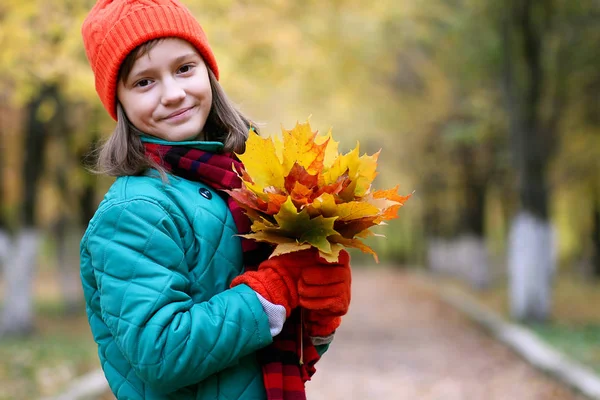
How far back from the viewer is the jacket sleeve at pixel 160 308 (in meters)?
1.76

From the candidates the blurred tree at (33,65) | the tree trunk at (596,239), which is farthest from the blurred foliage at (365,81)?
the tree trunk at (596,239)

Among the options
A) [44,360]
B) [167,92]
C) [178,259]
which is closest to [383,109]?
[44,360]

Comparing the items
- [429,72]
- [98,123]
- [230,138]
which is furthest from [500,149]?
[230,138]

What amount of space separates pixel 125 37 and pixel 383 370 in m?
7.83

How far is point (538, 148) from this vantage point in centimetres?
1219

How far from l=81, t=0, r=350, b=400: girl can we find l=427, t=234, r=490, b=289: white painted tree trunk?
17771 millimetres

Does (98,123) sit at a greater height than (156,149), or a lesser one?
lesser

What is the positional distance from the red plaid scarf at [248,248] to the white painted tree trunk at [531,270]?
34.8ft

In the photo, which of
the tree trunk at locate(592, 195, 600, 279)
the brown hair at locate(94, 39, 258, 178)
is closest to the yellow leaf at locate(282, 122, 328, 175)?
the brown hair at locate(94, 39, 258, 178)

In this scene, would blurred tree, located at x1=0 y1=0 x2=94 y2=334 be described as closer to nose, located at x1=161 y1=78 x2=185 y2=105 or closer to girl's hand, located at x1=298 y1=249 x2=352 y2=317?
nose, located at x1=161 y1=78 x2=185 y2=105

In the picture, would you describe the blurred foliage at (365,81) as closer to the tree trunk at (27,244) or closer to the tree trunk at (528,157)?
Result: the tree trunk at (27,244)

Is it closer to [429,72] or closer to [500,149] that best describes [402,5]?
[429,72]

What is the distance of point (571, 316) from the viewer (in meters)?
12.7

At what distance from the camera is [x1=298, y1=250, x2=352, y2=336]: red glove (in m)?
1.91
